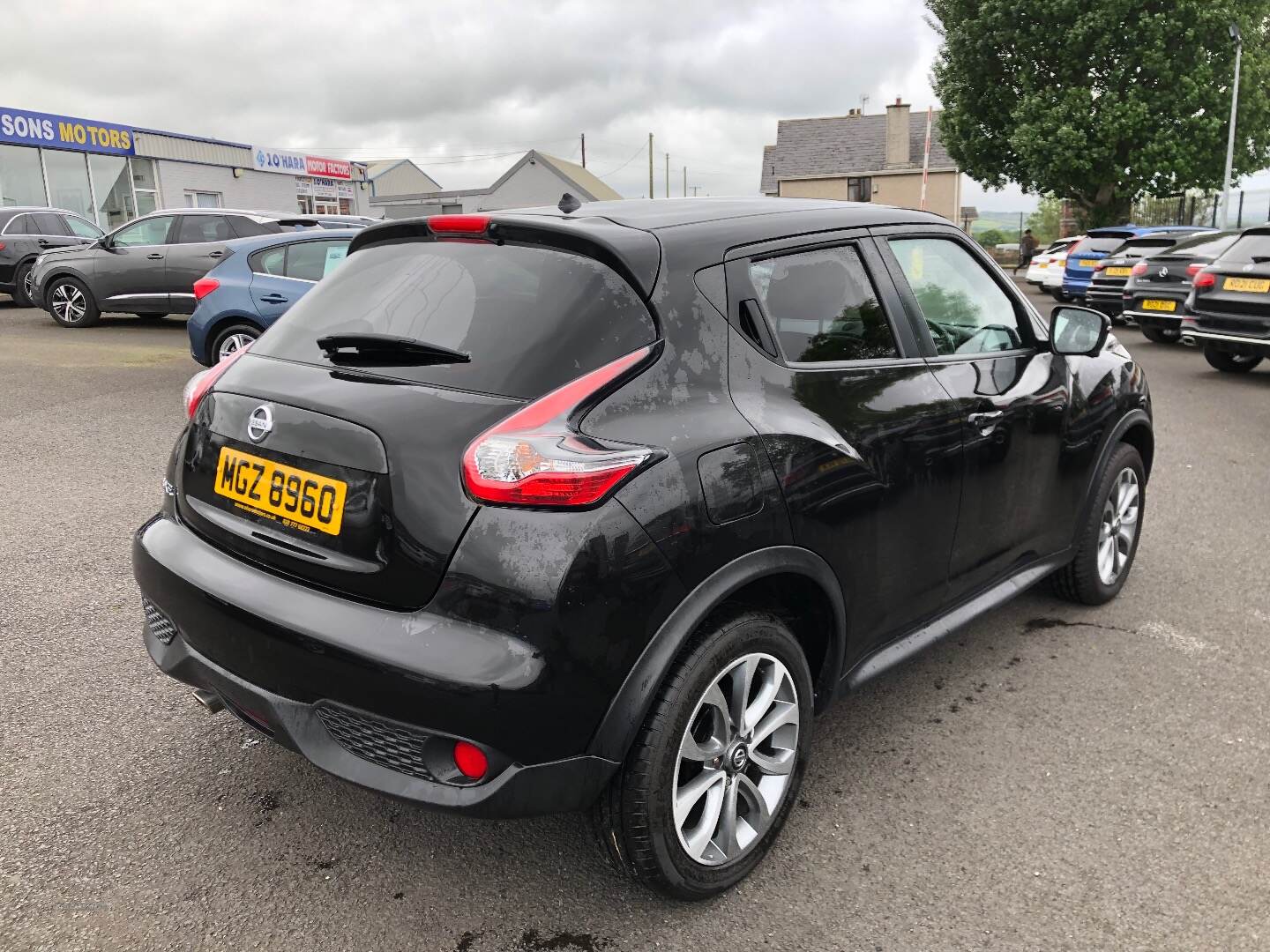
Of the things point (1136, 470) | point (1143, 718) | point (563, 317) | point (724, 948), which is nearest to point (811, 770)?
point (724, 948)

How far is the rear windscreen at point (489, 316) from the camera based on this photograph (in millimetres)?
2289

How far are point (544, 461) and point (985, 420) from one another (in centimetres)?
172

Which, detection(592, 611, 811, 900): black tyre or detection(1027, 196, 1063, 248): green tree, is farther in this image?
detection(1027, 196, 1063, 248): green tree

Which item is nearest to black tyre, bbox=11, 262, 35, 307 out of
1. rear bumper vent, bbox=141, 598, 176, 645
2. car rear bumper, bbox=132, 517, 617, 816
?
rear bumper vent, bbox=141, 598, 176, 645

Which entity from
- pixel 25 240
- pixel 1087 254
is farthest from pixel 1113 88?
pixel 25 240

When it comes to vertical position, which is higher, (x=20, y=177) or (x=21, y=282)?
(x=20, y=177)

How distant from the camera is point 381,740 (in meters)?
2.20

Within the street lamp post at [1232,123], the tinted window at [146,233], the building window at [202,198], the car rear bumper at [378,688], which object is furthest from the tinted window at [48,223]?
the street lamp post at [1232,123]

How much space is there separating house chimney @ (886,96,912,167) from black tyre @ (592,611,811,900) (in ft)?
172

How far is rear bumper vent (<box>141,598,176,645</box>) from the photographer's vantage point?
264 centimetres

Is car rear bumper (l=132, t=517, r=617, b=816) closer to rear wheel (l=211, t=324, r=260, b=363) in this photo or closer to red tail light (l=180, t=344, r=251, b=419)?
red tail light (l=180, t=344, r=251, b=419)

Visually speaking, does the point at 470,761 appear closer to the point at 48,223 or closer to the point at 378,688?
the point at 378,688

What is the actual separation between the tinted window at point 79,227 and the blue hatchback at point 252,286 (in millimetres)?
11056

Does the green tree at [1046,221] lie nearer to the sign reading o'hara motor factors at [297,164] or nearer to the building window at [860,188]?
the building window at [860,188]
